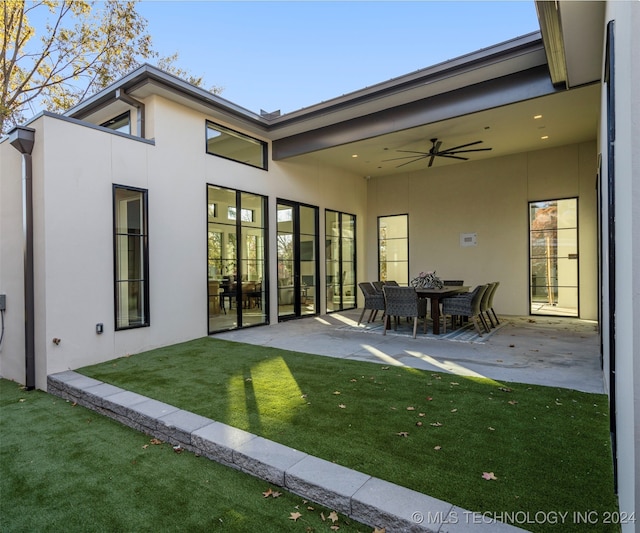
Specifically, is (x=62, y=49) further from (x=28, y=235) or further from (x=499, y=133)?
(x=499, y=133)

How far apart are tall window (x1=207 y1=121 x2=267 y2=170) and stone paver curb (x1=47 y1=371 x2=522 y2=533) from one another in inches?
197

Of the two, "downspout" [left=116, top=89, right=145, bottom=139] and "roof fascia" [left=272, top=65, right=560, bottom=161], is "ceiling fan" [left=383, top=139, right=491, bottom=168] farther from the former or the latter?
"downspout" [left=116, top=89, right=145, bottom=139]

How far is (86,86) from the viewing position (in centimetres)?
1134

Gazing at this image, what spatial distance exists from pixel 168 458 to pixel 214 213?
501 cm

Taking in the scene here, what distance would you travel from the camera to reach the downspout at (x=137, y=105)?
5853mm

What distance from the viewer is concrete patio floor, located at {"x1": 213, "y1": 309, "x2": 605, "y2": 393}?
164 inches

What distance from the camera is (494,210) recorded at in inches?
371

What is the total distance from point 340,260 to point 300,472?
328 inches

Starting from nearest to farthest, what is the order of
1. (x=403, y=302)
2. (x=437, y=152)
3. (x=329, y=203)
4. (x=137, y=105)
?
(x=137, y=105), (x=403, y=302), (x=437, y=152), (x=329, y=203)

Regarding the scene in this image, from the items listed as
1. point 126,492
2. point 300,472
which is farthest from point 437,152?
point 126,492

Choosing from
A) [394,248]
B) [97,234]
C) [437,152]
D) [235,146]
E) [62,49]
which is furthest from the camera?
[394,248]

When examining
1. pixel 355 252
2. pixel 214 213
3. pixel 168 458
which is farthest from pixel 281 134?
pixel 168 458

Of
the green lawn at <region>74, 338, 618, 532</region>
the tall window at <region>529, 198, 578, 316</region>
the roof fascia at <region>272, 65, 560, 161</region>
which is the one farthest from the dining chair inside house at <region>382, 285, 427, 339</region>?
the tall window at <region>529, 198, 578, 316</region>

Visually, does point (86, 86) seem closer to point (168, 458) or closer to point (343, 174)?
point (343, 174)
